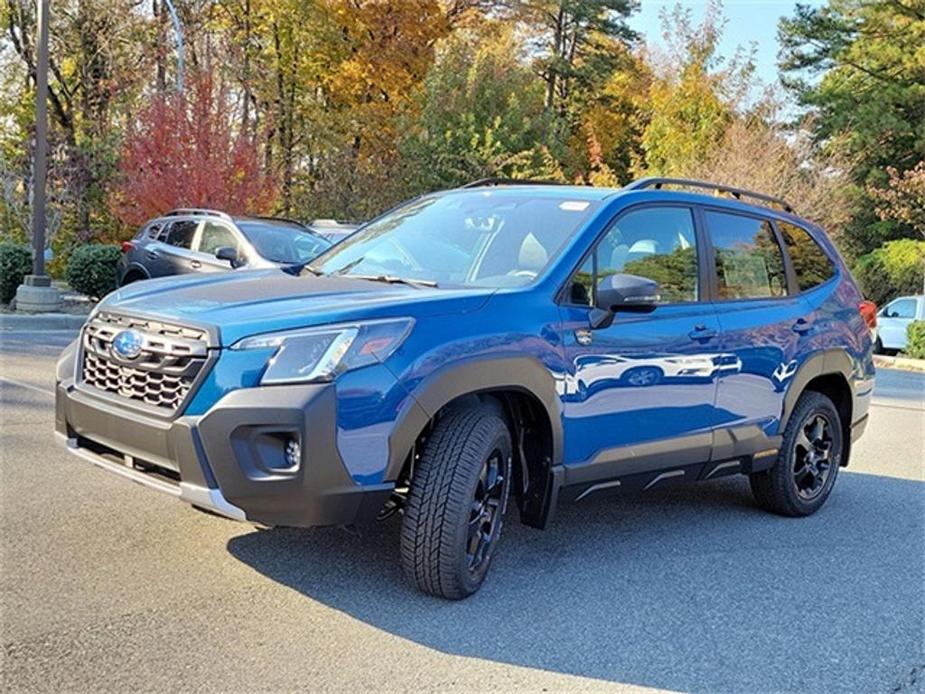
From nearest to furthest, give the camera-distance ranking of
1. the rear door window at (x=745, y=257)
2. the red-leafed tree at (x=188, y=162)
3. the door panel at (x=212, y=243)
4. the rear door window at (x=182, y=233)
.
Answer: the rear door window at (x=745, y=257) → the door panel at (x=212, y=243) → the rear door window at (x=182, y=233) → the red-leafed tree at (x=188, y=162)

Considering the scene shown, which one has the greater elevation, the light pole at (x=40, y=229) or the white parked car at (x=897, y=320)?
the light pole at (x=40, y=229)

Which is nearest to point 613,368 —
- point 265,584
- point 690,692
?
point 690,692

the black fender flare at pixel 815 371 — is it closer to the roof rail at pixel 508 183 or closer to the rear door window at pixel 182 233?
the roof rail at pixel 508 183

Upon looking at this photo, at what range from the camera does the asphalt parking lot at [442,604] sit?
10.1ft

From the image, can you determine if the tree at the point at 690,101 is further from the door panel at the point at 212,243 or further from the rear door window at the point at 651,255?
the rear door window at the point at 651,255

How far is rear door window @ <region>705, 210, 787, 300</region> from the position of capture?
4887 mm

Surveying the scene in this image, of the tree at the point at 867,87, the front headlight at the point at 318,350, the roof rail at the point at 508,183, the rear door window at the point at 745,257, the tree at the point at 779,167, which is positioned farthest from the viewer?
the tree at the point at 867,87

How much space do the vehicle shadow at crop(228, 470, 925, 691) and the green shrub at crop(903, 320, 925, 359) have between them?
15.9 metres

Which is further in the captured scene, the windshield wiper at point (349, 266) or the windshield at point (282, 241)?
the windshield at point (282, 241)

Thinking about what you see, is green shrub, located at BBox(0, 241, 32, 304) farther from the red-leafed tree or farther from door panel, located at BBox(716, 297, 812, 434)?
door panel, located at BBox(716, 297, 812, 434)

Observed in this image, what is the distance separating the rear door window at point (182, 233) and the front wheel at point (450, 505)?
8.90 metres

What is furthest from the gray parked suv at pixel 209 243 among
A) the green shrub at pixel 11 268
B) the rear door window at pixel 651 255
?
the rear door window at pixel 651 255

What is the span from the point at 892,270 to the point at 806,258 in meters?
25.4

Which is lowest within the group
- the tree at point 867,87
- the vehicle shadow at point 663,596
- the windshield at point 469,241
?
the vehicle shadow at point 663,596
